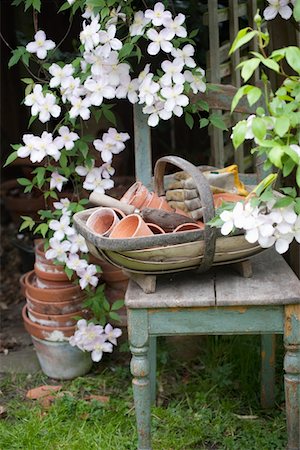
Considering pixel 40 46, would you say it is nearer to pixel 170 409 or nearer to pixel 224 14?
pixel 224 14

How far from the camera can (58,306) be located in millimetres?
2793

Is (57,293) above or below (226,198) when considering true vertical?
below

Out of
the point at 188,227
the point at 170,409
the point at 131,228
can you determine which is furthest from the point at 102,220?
the point at 170,409

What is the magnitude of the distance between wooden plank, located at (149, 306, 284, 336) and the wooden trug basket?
0.32ft

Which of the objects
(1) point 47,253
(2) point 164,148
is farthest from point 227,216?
(2) point 164,148

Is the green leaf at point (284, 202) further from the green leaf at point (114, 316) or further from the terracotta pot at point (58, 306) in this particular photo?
the terracotta pot at point (58, 306)

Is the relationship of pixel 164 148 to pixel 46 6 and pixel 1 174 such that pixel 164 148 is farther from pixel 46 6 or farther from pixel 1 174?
pixel 46 6

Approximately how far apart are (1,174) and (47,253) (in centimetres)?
218

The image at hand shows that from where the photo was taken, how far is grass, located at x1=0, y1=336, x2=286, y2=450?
245 cm

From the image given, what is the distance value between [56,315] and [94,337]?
0.21 meters

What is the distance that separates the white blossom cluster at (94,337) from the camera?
267 cm

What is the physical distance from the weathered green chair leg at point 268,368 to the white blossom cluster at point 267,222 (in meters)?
0.84

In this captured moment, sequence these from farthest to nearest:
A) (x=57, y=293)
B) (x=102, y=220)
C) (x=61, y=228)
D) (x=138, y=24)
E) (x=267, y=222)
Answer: (x=57, y=293) → (x=61, y=228) → (x=138, y=24) → (x=102, y=220) → (x=267, y=222)

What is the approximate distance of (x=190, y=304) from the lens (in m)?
2.05
